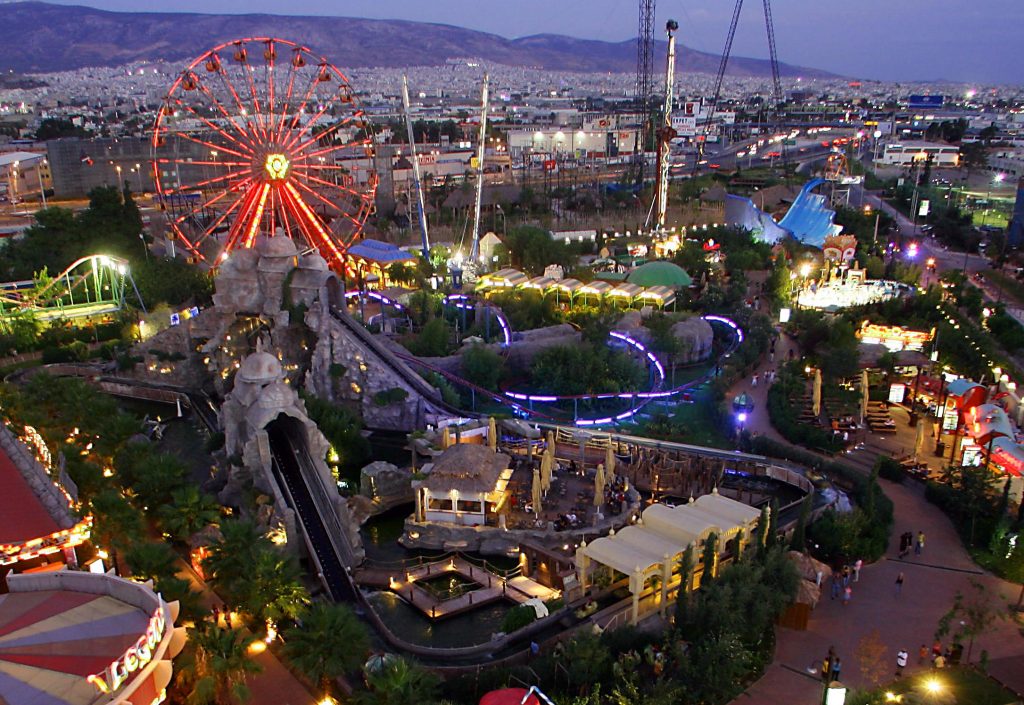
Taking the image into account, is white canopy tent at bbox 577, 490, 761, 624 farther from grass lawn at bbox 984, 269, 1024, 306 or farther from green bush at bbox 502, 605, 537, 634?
grass lawn at bbox 984, 269, 1024, 306

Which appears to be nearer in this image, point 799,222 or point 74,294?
point 74,294

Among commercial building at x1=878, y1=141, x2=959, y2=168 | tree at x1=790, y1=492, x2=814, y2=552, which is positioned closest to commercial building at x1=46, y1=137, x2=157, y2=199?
tree at x1=790, y1=492, x2=814, y2=552

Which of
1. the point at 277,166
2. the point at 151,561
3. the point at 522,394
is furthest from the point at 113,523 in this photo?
the point at 277,166

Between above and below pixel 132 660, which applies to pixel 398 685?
below

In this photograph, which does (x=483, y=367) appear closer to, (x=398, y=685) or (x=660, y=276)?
(x=660, y=276)

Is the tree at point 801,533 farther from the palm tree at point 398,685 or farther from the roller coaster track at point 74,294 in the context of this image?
the roller coaster track at point 74,294

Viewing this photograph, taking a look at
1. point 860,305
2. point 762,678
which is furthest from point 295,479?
point 860,305

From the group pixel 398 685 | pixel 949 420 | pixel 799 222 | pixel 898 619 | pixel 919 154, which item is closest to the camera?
pixel 398 685

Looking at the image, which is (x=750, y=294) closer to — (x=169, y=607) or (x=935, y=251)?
(x=935, y=251)
